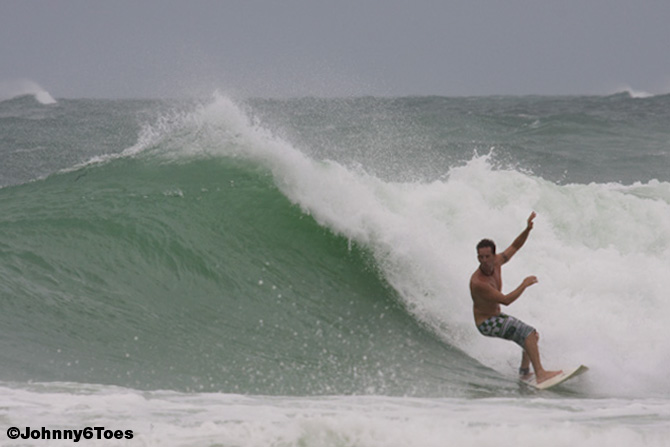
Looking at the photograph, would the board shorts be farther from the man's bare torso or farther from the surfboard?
the surfboard

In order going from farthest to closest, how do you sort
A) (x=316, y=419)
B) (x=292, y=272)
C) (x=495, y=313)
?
(x=292, y=272)
(x=495, y=313)
(x=316, y=419)

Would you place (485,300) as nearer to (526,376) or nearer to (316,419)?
(526,376)

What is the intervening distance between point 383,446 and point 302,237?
18.0 feet

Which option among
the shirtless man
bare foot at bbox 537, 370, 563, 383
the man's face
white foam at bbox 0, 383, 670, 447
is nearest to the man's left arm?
the shirtless man

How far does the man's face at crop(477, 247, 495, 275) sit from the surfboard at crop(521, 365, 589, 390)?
1.07m

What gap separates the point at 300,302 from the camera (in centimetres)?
948

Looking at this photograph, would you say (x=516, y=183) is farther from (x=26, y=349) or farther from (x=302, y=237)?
(x=26, y=349)

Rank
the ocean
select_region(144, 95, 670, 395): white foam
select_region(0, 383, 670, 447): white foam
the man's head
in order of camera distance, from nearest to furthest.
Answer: select_region(0, 383, 670, 447): white foam, the ocean, the man's head, select_region(144, 95, 670, 395): white foam

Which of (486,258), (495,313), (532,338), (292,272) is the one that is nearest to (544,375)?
(532,338)

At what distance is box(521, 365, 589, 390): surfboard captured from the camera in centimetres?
757

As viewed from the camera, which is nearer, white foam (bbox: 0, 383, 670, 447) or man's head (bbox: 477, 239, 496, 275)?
white foam (bbox: 0, 383, 670, 447)

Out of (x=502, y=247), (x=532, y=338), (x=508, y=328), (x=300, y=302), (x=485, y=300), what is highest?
(x=502, y=247)

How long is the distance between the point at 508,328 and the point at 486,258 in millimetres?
709

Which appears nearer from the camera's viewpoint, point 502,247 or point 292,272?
point 292,272
